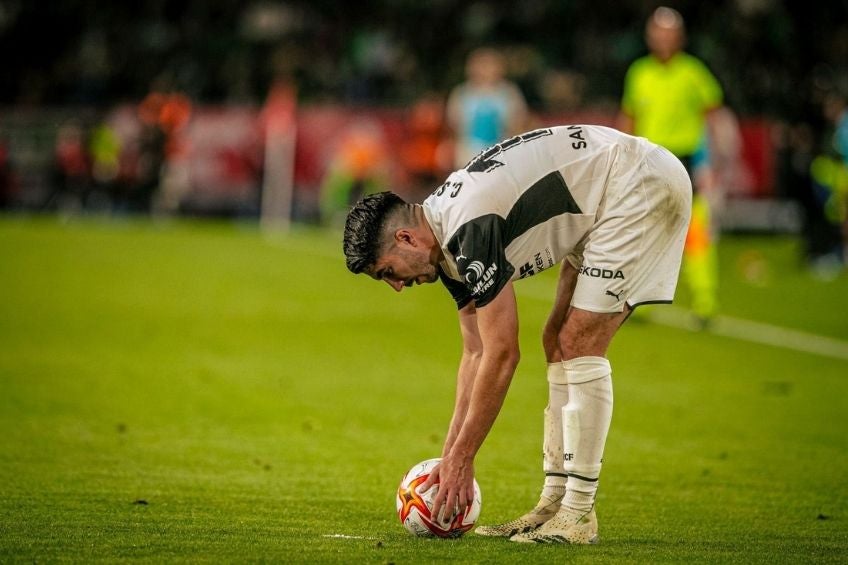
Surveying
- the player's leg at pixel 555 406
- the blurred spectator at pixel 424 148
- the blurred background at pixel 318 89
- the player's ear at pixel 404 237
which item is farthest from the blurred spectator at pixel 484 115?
the player's ear at pixel 404 237

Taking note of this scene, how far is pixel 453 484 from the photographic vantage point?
523cm

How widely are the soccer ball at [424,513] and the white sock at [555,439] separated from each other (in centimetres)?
38

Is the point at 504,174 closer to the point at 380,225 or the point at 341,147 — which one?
the point at 380,225

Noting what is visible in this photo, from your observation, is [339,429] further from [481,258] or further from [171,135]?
[171,135]

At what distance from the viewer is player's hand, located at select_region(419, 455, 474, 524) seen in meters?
5.22

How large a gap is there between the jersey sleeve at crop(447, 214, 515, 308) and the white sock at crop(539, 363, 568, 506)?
91 cm

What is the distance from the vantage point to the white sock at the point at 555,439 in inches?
229

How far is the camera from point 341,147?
28.0m

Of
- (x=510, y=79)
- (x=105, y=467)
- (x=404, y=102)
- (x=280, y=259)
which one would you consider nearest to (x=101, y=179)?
(x=404, y=102)

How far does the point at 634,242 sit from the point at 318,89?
81.0 feet

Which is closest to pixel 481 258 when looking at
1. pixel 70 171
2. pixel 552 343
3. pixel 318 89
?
pixel 552 343

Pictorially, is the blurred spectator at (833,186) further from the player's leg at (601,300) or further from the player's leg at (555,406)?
the player's leg at (601,300)

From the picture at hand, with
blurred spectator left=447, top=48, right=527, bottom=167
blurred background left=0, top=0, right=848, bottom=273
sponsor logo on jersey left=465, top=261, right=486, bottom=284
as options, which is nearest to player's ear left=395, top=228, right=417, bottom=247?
sponsor logo on jersey left=465, top=261, right=486, bottom=284

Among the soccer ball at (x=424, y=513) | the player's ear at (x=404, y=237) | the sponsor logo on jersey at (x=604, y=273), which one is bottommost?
the soccer ball at (x=424, y=513)
